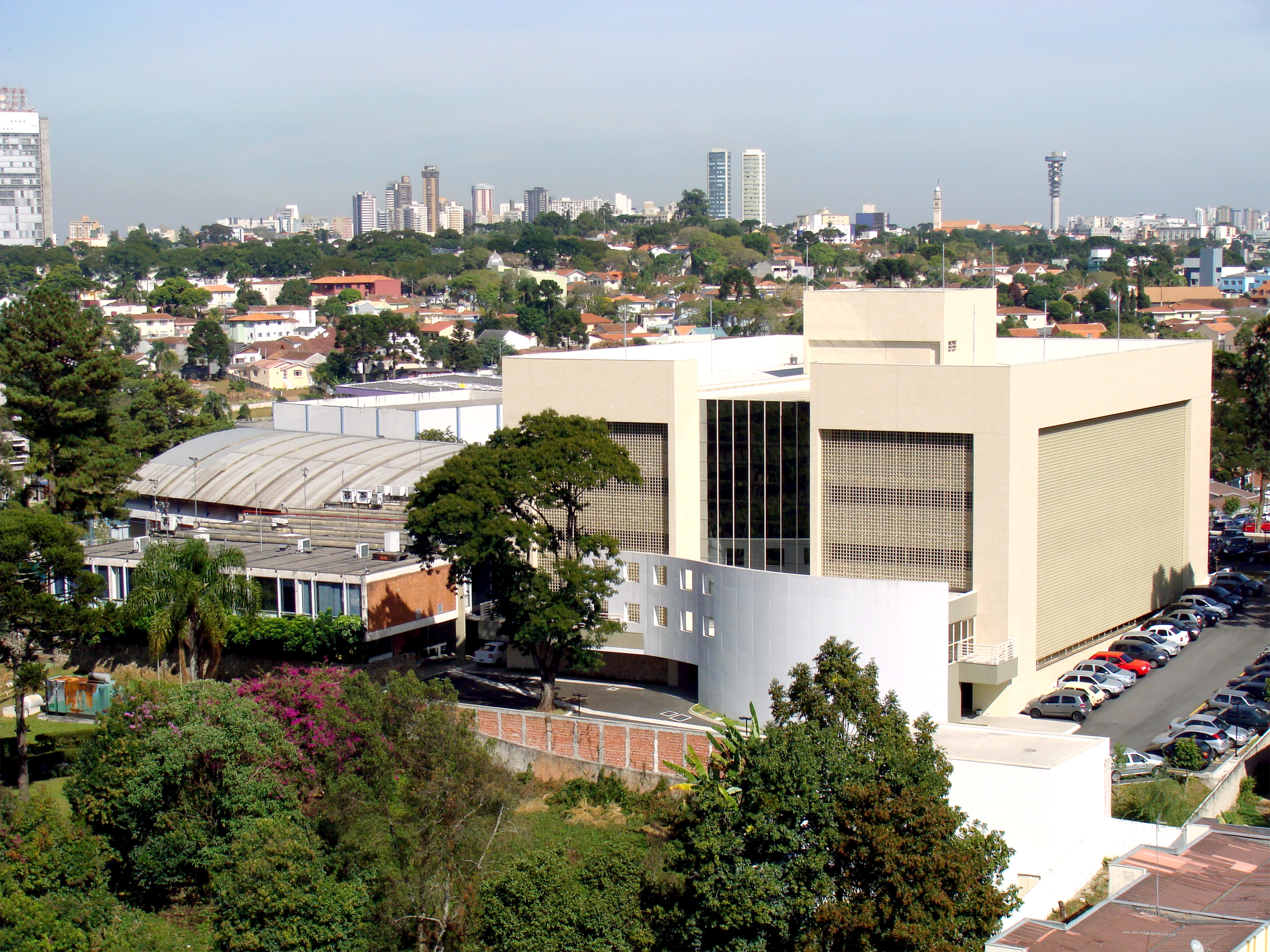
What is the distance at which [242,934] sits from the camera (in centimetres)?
1898

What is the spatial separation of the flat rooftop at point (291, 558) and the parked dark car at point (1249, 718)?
18.7 metres

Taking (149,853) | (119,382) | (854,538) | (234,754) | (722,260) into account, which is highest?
(722,260)

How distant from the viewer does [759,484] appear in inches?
1185

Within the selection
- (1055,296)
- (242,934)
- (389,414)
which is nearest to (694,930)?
(242,934)

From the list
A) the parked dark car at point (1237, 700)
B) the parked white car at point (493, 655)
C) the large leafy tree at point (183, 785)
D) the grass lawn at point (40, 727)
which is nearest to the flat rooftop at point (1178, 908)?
the parked dark car at point (1237, 700)

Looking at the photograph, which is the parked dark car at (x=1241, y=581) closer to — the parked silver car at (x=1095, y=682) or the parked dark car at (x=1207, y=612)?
the parked dark car at (x=1207, y=612)

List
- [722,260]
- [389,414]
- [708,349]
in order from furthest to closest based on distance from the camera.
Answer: [722,260] → [389,414] → [708,349]

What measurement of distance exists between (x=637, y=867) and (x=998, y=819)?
6610 millimetres

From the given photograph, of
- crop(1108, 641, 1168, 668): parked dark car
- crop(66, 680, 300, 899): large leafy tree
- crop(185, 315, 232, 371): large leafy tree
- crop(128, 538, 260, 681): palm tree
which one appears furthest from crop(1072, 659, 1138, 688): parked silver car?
crop(185, 315, 232, 371): large leafy tree

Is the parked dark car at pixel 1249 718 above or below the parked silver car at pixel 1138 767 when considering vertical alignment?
above

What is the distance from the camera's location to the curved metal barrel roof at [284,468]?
1682 inches

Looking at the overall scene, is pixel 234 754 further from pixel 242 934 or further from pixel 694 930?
pixel 694 930

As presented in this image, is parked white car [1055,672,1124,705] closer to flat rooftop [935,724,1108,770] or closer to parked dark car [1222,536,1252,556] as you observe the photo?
flat rooftop [935,724,1108,770]

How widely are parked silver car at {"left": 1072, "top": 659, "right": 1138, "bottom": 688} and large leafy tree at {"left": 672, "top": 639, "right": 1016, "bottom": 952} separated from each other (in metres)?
13.7
